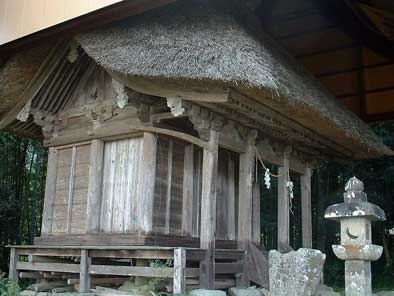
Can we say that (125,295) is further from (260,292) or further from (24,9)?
(24,9)

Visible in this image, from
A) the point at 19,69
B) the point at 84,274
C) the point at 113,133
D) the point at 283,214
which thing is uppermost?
the point at 19,69

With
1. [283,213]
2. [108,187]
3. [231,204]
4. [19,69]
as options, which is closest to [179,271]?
[108,187]

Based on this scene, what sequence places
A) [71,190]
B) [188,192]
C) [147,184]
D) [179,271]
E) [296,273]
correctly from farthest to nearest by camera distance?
[71,190], [188,192], [147,184], [179,271], [296,273]

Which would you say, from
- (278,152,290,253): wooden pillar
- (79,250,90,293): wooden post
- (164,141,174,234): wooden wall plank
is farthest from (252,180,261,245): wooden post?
(79,250,90,293): wooden post

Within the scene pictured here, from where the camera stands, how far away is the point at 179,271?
239 inches

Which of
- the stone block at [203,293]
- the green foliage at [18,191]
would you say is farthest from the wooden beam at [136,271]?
the green foliage at [18,191]

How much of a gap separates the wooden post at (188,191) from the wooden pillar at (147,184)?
2.44ft

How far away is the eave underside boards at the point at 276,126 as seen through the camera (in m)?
6.89

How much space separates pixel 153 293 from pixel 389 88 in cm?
752

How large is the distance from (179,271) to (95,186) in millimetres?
2532

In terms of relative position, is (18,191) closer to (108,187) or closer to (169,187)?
(108,187)

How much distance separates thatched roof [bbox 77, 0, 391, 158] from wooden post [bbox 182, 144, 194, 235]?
5.35 feet

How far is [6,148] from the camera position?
14.9 m

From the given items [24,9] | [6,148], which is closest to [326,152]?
[24,9]
